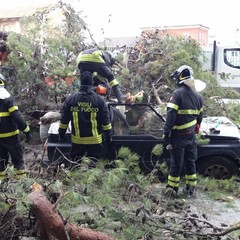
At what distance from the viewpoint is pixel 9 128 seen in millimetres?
5332

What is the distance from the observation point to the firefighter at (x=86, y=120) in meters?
5.00

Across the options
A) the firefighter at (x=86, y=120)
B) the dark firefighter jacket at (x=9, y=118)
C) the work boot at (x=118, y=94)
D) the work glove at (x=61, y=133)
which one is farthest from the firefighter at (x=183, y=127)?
the dark firefighter jacket at (x=9, y=118)

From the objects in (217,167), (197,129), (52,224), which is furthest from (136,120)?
(52,224)

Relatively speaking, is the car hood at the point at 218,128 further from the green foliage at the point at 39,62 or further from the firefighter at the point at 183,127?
the green foliage at the point at 39,62

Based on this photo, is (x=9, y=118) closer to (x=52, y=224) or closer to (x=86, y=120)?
(x=86, y=120)

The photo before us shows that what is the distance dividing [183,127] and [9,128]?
2350mm

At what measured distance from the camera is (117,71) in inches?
297

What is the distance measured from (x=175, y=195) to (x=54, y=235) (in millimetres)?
2442

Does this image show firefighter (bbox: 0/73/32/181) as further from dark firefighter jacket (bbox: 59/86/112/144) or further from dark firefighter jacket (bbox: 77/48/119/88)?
dark firefighter jacket (bbox: 77/48/119/88)

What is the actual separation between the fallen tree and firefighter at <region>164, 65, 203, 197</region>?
2.05 metres

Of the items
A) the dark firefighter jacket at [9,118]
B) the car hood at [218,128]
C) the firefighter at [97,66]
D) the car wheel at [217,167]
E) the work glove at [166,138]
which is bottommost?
the car wheel at [217,167]

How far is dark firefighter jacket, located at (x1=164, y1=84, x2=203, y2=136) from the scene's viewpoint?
496 centimetres

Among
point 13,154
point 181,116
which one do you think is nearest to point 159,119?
point 181,116

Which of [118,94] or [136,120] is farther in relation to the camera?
[118,94]
